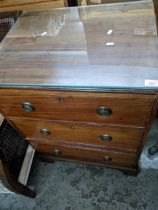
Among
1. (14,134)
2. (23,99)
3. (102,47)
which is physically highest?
(102,47)

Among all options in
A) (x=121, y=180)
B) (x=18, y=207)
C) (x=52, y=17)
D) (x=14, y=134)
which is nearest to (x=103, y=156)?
(x=121, y=180)

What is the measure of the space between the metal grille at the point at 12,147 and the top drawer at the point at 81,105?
0.26 m

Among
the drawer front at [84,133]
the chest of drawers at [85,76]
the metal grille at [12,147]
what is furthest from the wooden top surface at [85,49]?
the metal grille at [12,147]

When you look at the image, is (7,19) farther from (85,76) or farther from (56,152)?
(56,152)

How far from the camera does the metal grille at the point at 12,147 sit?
1.10 meters

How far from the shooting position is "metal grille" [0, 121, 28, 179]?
1.10 meters

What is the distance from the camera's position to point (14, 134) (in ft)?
3.97

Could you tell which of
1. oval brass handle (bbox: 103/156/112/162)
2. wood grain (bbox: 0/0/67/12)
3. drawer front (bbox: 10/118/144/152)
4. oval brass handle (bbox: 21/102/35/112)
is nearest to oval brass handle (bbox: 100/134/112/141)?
drawer front (bbox: 10/118/144/152)

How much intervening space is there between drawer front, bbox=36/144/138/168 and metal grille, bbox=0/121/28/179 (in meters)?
0.12

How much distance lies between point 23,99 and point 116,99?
0.36 meters

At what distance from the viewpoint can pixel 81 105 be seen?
755 millimetres

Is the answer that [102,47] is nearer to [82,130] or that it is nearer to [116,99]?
[116,99]

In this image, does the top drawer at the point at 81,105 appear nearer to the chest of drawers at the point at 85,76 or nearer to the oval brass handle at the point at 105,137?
the chest of drawers at the point at 85,76

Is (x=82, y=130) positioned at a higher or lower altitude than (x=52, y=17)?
lower
